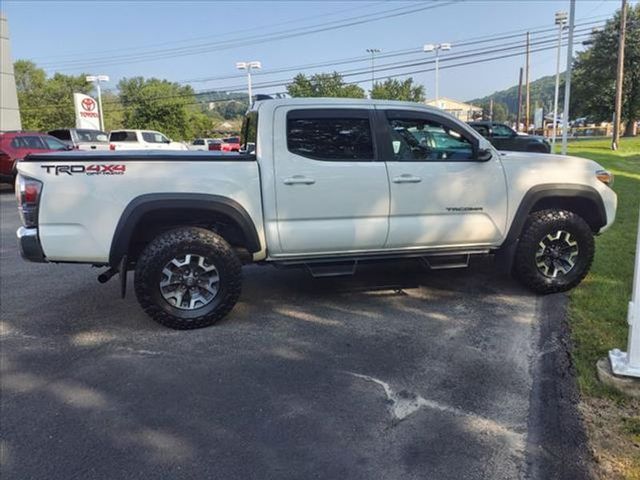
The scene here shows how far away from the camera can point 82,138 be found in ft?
71.6

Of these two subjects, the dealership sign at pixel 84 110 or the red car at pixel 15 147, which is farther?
the dealership sign at pixel 84 110

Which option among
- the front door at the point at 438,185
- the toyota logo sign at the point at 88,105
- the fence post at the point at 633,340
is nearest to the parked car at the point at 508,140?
the front door at the point at 438,185

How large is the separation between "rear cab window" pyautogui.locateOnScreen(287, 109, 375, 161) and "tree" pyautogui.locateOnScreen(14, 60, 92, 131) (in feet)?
237

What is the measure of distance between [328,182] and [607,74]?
51559 mm

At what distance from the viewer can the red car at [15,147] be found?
573 inches

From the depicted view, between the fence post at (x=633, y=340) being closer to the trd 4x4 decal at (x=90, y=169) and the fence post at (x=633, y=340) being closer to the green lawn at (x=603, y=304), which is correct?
the green lawn at (x=603, y=304)

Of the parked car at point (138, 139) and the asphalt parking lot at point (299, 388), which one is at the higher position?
the parked car at point (138, 139)

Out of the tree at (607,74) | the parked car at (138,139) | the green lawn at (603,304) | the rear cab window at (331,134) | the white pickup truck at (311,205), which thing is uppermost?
the tree at (607,74)

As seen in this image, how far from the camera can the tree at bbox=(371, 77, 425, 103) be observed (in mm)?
49625

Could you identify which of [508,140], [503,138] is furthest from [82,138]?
[508,140]

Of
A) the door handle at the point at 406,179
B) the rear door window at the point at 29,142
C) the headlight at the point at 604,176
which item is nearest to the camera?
the door handle at the point at 406,179

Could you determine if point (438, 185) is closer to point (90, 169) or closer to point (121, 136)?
point (90, 169)

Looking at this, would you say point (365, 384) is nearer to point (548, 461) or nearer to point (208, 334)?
point (548, 461)

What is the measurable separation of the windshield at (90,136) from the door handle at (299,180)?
64.9 ft
